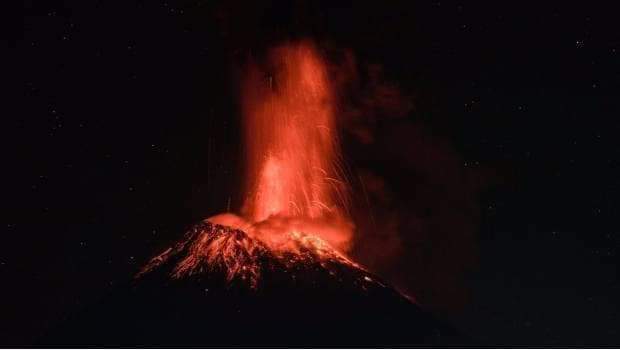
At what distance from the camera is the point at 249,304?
36.2 metres

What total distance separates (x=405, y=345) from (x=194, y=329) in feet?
28.1

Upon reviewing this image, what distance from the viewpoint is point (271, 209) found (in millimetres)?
37688

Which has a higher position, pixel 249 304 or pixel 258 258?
pixel 258 258

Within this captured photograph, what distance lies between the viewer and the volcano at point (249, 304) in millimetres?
34500

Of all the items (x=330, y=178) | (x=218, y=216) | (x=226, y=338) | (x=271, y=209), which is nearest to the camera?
(x=330, y=178)

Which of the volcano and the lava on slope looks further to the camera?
the lava on slope

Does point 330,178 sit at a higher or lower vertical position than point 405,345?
higher

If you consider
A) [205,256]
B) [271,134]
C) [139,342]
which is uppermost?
[271,134]

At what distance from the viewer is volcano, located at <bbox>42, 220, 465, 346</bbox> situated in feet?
113

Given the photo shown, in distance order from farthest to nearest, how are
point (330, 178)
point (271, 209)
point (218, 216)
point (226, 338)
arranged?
point (218, 216) → point (271, 209) → point (226, 338) → point (330, 178)

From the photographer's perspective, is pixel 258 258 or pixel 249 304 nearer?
pixel 249 304

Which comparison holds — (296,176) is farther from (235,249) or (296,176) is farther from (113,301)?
(113,301)

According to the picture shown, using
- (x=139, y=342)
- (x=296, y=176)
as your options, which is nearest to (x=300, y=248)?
(x=296, y=176)

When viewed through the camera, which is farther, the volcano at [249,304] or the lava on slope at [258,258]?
the lava on slope at [258,258]
